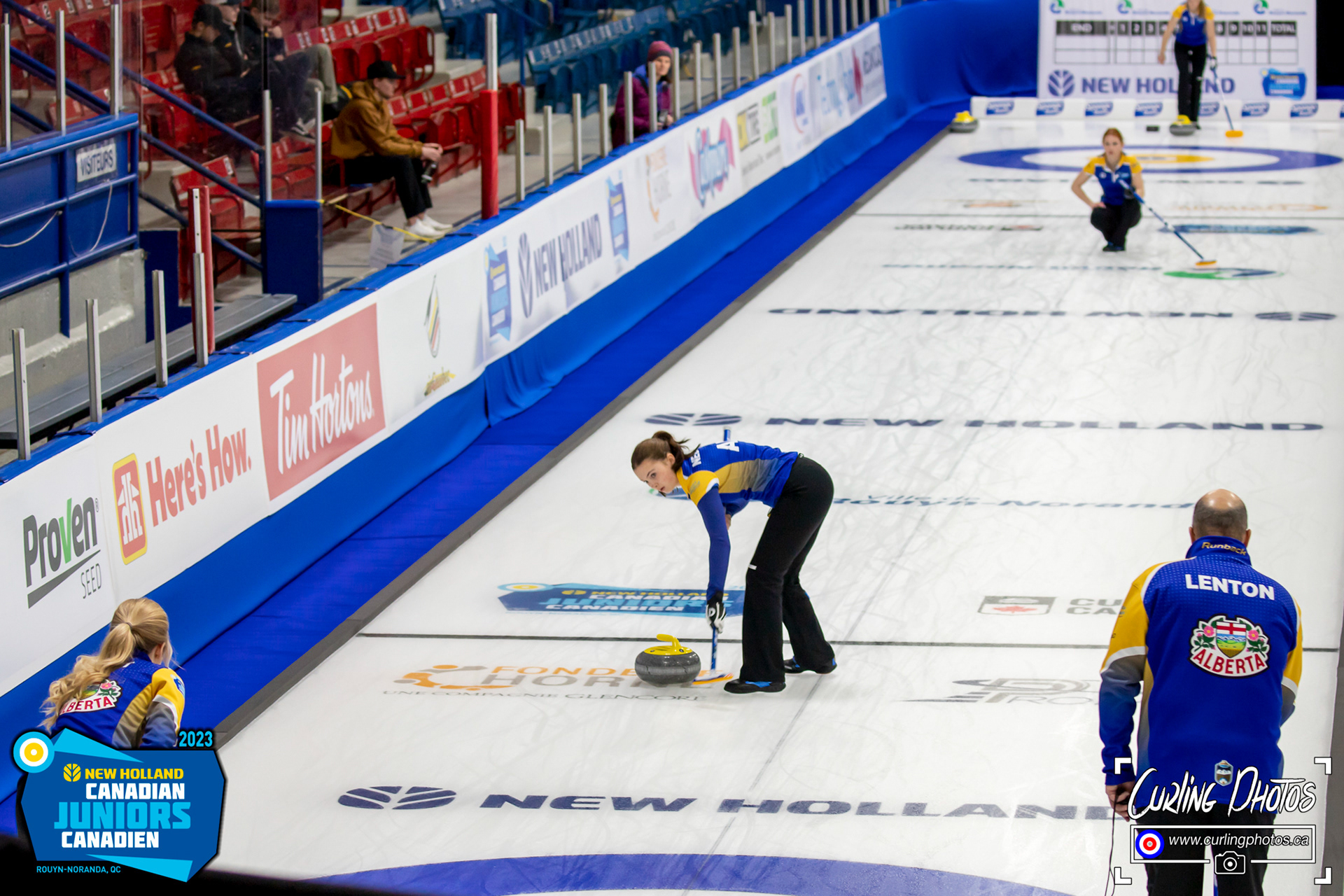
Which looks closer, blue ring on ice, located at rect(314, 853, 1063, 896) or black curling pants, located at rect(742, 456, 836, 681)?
blue ring on ice, located at rect(314, 853, 1063, 896)

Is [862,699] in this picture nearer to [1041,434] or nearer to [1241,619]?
[1241,619]

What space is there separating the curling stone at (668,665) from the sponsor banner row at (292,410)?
203 centimetres

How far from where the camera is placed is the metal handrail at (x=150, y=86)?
338 inches

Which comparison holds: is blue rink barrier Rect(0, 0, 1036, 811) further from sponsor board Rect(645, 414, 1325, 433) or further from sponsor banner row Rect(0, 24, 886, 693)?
sponsor board Rect(645, 414, 1325, 433)

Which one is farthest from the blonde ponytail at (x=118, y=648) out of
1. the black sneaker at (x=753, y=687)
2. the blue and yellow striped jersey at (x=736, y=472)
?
the black sneaker at (x=753, y=687)

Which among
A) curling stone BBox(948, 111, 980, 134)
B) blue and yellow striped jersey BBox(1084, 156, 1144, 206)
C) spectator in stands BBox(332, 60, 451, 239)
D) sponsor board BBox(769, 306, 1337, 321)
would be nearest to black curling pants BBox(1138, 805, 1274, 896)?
spectator in stands BBox(332, 60, 451, 239)

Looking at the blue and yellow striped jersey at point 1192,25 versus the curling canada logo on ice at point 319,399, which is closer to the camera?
the curling canada logo on ice at point 319,399

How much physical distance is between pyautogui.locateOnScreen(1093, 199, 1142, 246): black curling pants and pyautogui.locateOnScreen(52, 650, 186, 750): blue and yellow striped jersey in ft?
39.2

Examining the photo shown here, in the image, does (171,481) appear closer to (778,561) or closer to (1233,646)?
(778,561)

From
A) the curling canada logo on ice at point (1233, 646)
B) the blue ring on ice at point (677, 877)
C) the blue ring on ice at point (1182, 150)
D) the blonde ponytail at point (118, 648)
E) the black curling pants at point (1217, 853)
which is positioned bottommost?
the blue ring on ice at point (677, 877)

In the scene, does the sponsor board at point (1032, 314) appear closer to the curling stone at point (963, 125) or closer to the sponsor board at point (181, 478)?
the sponsor board at point (181, 478)

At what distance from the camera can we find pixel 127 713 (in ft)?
14.8

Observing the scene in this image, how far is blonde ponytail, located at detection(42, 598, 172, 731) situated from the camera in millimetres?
4562

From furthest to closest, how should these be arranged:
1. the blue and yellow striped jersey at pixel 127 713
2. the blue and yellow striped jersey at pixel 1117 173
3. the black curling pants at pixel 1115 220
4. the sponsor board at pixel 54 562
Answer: the black curling pants at pixel 1115 220 < the blue and yellow striped jersey at pixel 1117 173 < the sponsor board at pixel 54 562 < the blue and yellow striped jersey at pixel 127 713
